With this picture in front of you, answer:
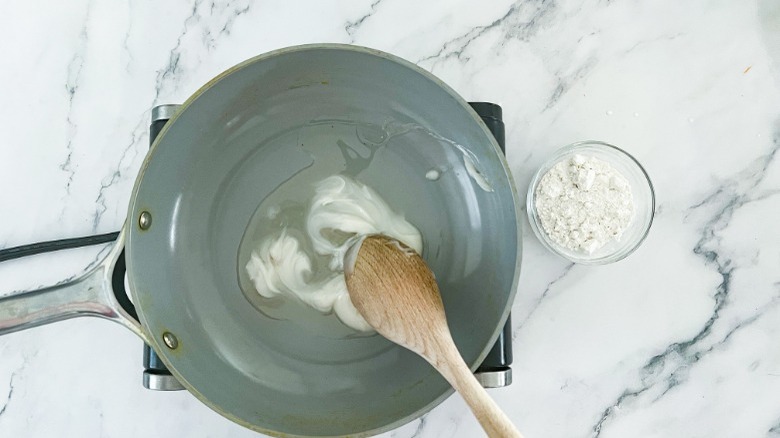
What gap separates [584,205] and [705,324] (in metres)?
0.22

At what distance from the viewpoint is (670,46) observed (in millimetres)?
876

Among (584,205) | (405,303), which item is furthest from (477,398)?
(584,205)

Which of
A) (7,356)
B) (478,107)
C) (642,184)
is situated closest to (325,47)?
(478,107)

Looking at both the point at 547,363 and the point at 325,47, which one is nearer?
the point at 325,47

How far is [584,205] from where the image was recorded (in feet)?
2.70

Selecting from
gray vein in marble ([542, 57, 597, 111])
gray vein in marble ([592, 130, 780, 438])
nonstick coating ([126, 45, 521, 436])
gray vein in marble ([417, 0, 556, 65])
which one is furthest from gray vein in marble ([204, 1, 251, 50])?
gray vein in marble ([592, 130, 780, 438])

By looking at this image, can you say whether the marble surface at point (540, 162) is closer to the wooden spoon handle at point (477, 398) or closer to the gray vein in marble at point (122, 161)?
the gray vein in marble at point (122, 161)

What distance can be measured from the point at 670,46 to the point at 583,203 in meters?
0.23

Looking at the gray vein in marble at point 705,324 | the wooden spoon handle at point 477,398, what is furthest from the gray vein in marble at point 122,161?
the gray vein in marble at point 705,324

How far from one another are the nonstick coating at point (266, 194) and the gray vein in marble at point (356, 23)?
0.28 feet

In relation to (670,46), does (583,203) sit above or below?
below

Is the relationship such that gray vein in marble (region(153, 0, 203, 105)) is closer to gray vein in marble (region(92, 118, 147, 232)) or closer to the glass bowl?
gray vein in marble (region(92, 118, 147, 232))

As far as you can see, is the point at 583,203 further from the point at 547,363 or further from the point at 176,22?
the point at 176,22

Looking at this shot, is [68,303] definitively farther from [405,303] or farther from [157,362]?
[405,303]
